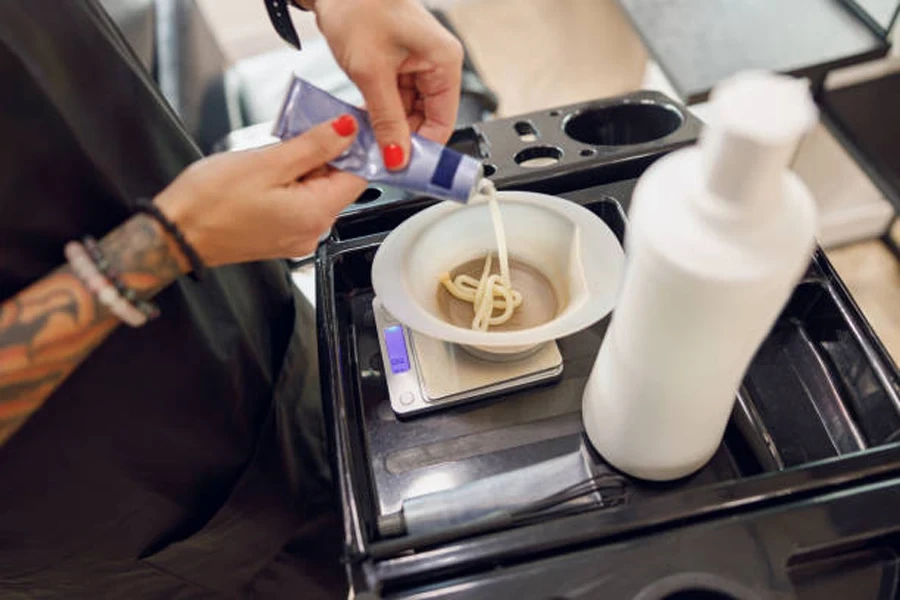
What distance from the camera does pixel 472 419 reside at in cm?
59

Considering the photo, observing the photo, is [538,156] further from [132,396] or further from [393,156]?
[132,396]

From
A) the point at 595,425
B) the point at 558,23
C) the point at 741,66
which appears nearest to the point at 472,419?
the point at 595,425

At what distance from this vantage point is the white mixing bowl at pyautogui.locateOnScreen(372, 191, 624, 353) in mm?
546

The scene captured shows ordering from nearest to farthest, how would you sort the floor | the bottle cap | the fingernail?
the bottle cap, the fingernail, the floor

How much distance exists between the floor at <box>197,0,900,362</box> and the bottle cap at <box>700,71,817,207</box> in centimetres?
177

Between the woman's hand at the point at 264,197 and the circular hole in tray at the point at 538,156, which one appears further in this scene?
the circular hole in tray at the point at 538,156

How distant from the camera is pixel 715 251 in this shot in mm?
Result: 354

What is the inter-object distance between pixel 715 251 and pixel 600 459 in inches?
9.7

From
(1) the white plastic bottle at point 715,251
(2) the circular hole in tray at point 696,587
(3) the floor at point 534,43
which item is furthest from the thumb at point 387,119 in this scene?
(3) the floor at point 534,43

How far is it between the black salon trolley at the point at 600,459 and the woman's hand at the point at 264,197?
4.3 inches

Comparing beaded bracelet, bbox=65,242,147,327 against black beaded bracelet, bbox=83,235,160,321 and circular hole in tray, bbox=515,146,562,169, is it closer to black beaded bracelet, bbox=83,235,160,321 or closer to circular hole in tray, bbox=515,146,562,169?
black beaded bracelet, bbox=83,235,160,321

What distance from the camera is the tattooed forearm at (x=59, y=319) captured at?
466 millimetres

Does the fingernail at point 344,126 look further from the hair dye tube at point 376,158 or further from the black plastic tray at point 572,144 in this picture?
the black plastic tray at point 572,144

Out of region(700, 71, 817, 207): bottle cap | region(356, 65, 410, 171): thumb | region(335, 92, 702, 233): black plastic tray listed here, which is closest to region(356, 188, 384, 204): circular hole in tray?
region(335, 92, 702, 233): black plastic tray
